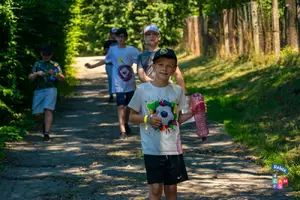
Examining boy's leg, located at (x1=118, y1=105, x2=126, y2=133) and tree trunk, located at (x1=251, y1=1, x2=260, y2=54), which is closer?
boy's leg, located at (x1=118, y1=105, x2=126, y2=133)

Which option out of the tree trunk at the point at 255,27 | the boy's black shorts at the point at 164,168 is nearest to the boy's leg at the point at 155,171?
the boy's black shorts at the point at 164,168

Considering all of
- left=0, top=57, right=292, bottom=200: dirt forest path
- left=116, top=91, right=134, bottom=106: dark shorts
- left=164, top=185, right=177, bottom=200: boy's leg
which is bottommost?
left=0, top=57, right=292, bottom=200: dirt forest path

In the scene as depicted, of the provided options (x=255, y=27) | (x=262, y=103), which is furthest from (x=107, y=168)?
(x=255, y=27)

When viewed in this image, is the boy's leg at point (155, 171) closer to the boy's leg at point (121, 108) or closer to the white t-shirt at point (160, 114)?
the white t-shirt at point (160, 114)

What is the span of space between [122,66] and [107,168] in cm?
281

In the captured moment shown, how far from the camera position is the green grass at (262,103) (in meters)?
8.95

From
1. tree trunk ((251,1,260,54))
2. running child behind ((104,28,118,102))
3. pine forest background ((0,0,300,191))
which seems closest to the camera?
pine forest background ((0,0,300,191))

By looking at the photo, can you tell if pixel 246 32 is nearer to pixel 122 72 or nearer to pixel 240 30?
pixel 240 30

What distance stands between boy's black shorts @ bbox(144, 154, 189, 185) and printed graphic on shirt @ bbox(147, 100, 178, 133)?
9.4 inches

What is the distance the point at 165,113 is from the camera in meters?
5.69

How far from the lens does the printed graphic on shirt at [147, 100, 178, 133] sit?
567cm

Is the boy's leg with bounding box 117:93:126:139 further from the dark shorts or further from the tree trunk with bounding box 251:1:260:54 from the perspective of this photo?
the tree trunk with bounding box 251:1:260:54

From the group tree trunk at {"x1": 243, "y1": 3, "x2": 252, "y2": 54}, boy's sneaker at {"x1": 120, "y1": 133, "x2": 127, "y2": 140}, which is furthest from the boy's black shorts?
tree trunk at {"x1": 243, "y1": 3, "x2": 252, "y2": 54}

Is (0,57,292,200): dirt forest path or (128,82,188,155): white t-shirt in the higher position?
(128,82,188,155): white t-shirt
